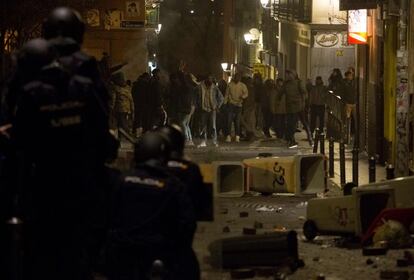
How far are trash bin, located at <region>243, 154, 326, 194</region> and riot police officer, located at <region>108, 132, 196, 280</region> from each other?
1314cm

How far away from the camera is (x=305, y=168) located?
22281 millimetres

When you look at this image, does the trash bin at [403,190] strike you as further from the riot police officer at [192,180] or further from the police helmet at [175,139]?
the riot police officer at [192,180]

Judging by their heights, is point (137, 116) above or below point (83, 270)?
below

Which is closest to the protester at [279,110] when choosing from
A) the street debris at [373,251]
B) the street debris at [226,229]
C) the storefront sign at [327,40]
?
the storefront sign at [327,40]

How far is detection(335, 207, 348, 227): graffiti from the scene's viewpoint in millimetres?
15992

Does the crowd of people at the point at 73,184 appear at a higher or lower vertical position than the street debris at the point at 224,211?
higher

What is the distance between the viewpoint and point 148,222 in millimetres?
8477

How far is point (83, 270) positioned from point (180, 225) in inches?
29.0

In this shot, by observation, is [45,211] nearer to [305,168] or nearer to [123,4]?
[305,168]

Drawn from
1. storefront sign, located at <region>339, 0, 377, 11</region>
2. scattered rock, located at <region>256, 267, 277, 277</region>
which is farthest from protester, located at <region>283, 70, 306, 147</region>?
scattered rock, located at <region>256, 267, 277, 277</region>

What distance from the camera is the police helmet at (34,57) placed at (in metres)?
7.98

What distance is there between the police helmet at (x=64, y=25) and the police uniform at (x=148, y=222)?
980 mm

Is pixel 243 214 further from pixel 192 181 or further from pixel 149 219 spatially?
pixel 149 219

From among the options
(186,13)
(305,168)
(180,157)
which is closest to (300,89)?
(305,168)
